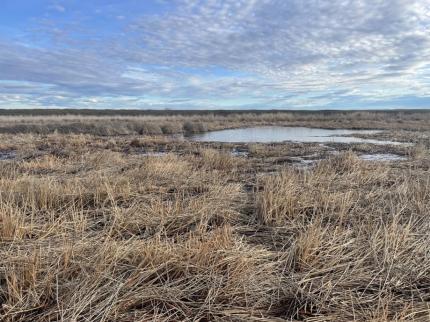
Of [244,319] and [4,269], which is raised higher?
[4,269]

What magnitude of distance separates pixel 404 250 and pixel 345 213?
1403 mm

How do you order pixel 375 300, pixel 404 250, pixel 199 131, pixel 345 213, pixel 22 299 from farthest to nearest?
pixel 199 131 < pixel 345 213 < pixel 404 250 < pixel 375 300 < pixel 22 299

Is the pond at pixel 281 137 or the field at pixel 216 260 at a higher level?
the field at pixel 216 260

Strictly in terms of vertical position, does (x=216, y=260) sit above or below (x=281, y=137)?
above

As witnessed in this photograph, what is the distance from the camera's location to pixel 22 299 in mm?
2977

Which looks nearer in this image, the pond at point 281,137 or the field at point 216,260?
the field at point 216,260

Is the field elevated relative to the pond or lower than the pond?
elevated

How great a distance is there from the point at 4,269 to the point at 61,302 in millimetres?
718

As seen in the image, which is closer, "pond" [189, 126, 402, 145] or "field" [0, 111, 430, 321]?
"field" [0, 111, 430, 321]

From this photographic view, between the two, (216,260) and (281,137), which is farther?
(281,137)

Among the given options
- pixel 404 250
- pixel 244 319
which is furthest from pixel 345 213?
pixel 244 319

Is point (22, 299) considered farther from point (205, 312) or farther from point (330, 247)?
point (330, 247)

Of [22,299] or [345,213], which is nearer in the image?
[22,299]

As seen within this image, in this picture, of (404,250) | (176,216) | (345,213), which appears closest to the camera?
(404,250)
